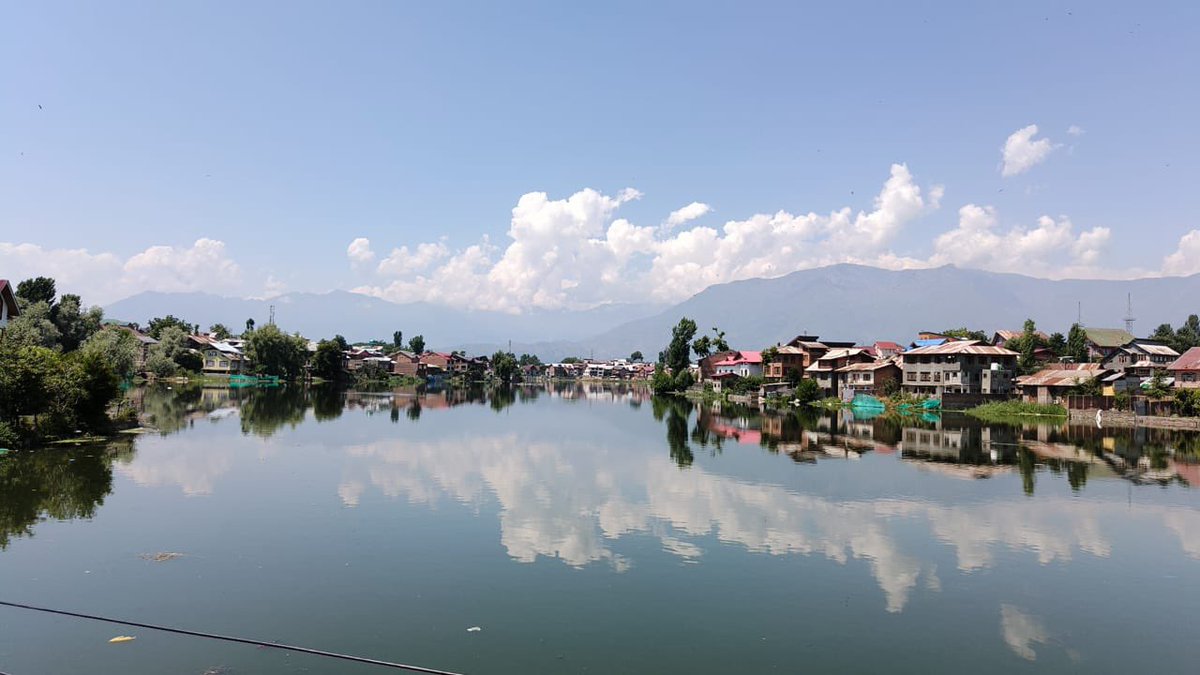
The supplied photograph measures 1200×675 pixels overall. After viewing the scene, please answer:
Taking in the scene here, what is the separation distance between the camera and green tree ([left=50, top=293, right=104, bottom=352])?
6788 cm

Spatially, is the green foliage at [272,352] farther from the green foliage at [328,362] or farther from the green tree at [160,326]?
the green tree at [160,326]

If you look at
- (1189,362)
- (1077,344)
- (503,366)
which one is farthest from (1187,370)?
(503,366)

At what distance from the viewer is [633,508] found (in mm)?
20500

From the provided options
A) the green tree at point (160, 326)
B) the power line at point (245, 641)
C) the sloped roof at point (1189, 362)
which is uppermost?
the green tree at point (160, 326)

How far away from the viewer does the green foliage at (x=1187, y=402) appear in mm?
49469

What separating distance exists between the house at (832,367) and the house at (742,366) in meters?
17.1

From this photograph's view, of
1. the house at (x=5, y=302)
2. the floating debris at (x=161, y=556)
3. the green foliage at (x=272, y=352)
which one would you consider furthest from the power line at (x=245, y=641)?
the green foliage at (x=272, y=352)

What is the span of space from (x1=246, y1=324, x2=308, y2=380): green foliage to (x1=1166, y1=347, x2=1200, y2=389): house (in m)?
105

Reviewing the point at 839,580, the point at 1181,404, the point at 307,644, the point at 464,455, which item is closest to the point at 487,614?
the point at 307,644

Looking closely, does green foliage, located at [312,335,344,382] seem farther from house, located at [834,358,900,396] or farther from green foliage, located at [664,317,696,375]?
house, located at [834,358,900,396]

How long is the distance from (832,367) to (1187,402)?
35.7 meters

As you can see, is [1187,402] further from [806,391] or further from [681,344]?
[681,344]

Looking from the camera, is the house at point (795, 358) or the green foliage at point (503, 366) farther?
the green foliage at point (503, 366)

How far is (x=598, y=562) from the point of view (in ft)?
48.7
